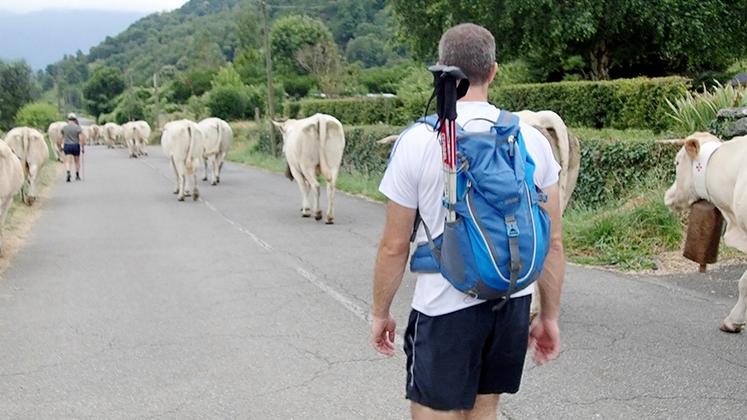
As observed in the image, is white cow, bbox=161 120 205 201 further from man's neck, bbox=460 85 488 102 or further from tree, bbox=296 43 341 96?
tree, bbox=296 43 341 96

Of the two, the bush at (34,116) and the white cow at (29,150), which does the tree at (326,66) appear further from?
the white cow at (29,150)

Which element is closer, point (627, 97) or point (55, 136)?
point (627, 97)

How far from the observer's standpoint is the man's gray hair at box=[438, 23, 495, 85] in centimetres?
278

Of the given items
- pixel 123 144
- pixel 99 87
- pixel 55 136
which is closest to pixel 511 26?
pixel 55 136

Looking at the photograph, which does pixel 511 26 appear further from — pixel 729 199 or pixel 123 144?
pixel 123 144

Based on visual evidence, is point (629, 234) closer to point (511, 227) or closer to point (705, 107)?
point (705, 107)

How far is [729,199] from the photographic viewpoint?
18.9ft

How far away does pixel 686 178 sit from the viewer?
648 cm

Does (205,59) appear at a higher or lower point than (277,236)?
higher

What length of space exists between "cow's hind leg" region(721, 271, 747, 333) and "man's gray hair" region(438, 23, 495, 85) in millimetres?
3991

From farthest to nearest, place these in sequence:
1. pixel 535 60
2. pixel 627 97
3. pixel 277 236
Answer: pixel 535 60
pixel 627 97
pixel 277 236

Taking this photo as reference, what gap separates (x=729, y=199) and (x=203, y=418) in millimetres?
4152

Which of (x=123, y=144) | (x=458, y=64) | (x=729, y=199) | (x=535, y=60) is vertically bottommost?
(x=123, y=144)

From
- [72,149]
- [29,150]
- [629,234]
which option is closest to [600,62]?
[629,234]
